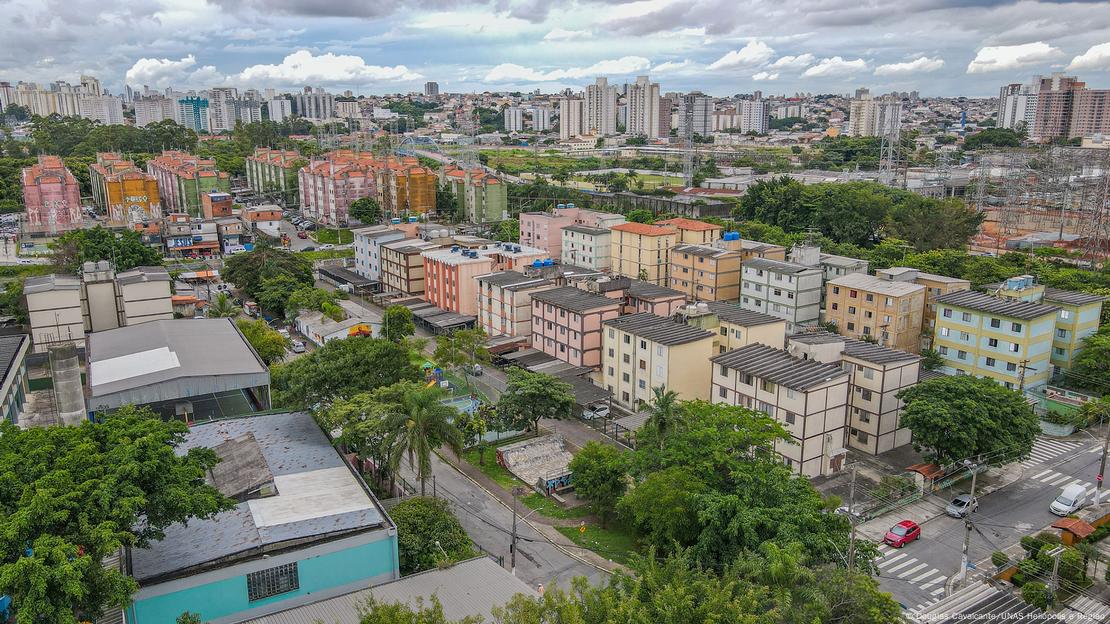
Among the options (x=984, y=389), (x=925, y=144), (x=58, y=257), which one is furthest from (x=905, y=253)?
(x=925, y=144)

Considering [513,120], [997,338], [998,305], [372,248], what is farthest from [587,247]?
[513,120]

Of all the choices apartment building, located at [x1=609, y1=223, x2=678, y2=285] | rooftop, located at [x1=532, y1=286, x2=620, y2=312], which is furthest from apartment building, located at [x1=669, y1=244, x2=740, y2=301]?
rooftop, located at [x1=532, y1=286, x2=620, y2=312]

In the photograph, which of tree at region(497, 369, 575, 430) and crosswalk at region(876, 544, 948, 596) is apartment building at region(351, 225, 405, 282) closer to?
tree at region(497, 369, 575, 430)

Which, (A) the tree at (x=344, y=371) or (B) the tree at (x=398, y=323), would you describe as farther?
(B) the tree at (x=398, y=323)

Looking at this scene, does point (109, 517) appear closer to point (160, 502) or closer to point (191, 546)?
point (160, 502)

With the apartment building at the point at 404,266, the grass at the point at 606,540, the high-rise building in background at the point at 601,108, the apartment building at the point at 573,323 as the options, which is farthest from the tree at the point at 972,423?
the high-rise building in background at the point at 601,108

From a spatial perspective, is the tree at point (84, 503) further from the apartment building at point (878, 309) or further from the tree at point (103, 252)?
the tree at point (103, 252)
